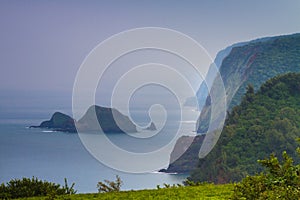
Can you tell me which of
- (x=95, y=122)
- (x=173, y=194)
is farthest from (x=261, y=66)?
(x=173, y=194)

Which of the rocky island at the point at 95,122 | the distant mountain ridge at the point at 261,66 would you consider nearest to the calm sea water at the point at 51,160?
the rocky island at the point at 95,122

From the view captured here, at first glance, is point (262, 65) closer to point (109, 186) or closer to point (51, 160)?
point (51, 160)

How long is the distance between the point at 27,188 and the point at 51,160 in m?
22.3

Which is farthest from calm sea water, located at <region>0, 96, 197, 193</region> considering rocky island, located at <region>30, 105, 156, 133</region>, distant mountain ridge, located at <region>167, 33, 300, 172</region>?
distant mountain ridge, located at <region>167, 33, 300, 172</region>

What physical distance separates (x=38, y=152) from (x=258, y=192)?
28012mm

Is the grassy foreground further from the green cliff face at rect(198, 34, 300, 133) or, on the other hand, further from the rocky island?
the green cliff face at rect(198, 34, 300, 133)

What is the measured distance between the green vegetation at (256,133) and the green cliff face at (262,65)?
11970 mm

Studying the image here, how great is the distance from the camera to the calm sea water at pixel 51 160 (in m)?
24.0

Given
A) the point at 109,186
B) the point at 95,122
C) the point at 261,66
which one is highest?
the point at 261,66

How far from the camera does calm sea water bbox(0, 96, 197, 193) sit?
24047mm

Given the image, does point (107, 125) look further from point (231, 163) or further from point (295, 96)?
point (295, 96)

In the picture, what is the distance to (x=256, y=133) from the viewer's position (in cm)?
2697

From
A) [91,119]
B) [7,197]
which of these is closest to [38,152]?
[91,119]

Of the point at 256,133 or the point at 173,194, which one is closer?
the point at 173,194
